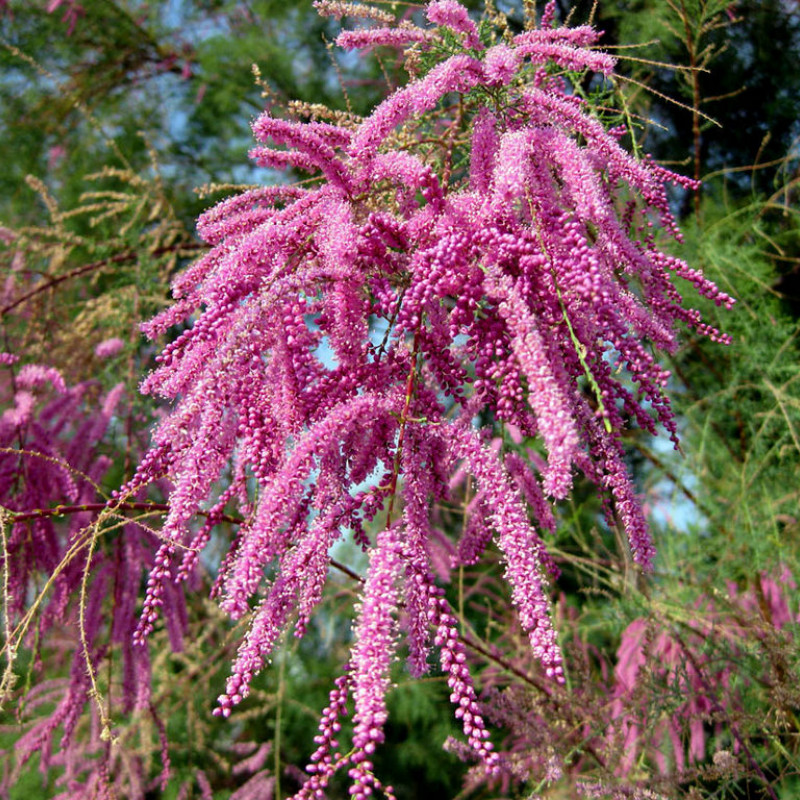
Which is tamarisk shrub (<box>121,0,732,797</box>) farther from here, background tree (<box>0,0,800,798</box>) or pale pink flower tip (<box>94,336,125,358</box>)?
pale pink flower tip (<box>94,336,125,358</box>)

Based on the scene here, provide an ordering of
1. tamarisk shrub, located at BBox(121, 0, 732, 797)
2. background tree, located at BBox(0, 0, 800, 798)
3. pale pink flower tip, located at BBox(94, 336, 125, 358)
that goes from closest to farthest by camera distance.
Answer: tamarisk shrub, located at BBox(121, 0, 732, 797)
background tree, located at BBox(0, 0, 800, 798)
pale pink flower tip, located at BBox(94, 336, 125, 358)

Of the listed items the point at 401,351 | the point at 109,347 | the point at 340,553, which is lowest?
the point at 340,553

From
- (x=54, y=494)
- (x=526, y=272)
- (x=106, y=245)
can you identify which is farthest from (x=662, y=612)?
(x=106, y=245)

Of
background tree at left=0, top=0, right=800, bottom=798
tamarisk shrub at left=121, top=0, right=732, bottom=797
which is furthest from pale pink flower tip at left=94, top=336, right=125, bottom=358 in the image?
tamarisk shrub at left=121, top=0, right=732, bottom=797

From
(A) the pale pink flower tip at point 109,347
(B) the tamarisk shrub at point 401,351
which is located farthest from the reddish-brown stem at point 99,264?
(B) the tamarisk shrub at point 401,351

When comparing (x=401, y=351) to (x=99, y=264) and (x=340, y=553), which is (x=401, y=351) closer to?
(x=99, y=264)

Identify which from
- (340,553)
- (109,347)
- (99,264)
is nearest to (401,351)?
(109,347)

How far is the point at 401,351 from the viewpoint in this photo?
1336mm

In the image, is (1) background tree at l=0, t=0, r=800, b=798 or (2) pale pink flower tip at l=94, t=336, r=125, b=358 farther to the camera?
(2) pale pink flower tip at l=94, t=336, r=125, b=358

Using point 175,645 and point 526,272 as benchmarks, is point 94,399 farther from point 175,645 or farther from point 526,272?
point 526,272

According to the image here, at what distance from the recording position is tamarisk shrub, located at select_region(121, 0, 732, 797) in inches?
41.6

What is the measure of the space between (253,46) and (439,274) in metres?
3.60

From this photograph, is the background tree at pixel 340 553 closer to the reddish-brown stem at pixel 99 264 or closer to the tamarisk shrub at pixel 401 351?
the reddish-brown stem at pixel 99 264

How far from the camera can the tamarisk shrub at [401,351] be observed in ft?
3.47
